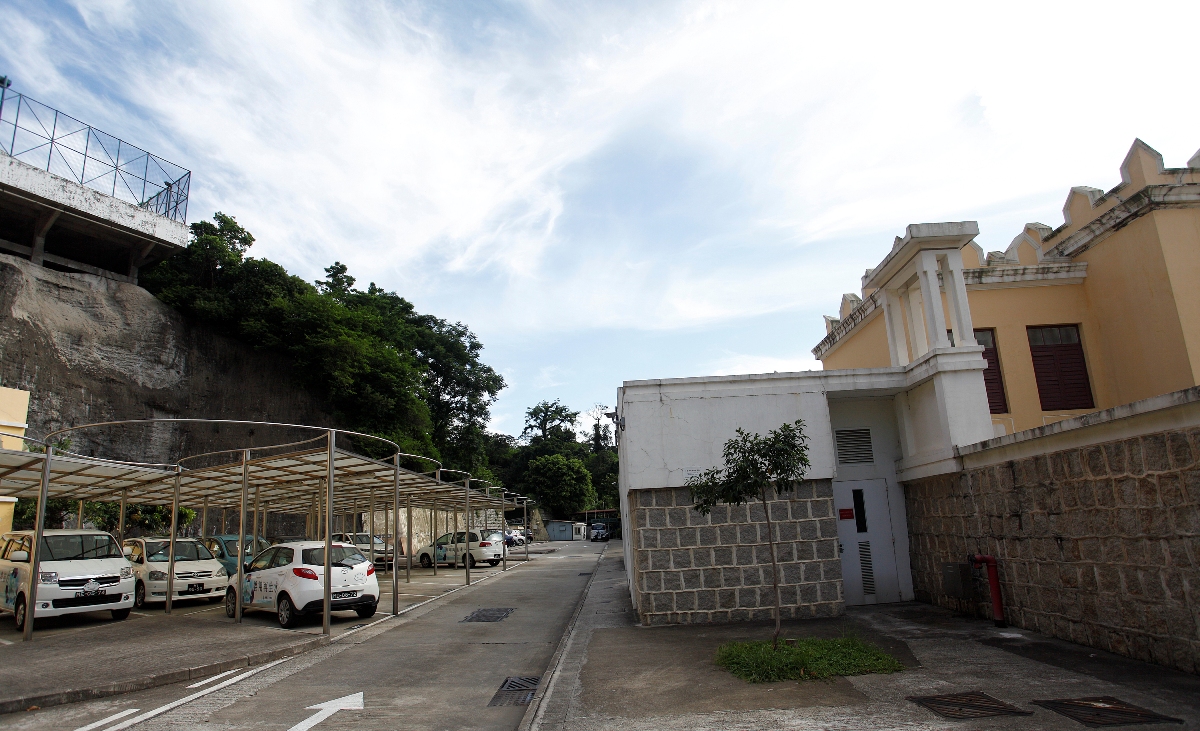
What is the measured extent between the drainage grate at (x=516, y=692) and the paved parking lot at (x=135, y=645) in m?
3.93

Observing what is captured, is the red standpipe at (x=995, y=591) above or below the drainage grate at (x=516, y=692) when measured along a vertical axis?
above

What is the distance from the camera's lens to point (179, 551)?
16016mm

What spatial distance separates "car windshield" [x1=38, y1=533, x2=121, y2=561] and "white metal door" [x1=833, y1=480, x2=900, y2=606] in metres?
14.1

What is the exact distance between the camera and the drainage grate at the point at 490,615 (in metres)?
13.2

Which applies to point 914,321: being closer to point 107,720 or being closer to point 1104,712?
point 1104,712

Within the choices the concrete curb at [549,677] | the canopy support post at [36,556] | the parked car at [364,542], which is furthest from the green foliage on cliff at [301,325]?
the concrete curb at [549,677]

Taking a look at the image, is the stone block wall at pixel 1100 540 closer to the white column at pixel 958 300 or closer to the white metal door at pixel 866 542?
the white metal door at pixel 866 542

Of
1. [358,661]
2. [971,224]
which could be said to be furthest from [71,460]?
[971,224]

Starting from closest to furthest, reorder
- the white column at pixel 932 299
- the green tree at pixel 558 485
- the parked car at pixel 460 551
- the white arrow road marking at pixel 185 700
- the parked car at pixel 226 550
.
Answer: the white arrow road marking at pixel 185 700
the white column at pixel 932 299
the parked car at pixel 226 550
the parked car at pixel 460 551
the green tree at pixel 558 485

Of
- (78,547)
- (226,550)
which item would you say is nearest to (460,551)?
(226,550)

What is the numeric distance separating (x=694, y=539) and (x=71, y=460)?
11.2 meters

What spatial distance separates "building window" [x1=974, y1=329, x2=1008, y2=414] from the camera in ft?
49.2

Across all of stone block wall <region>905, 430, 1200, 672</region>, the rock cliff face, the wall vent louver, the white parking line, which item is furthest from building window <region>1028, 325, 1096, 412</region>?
the rock cliff face

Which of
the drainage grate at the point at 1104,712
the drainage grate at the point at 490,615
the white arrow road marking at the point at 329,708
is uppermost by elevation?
the white arrow road marking at the point at 329,708
